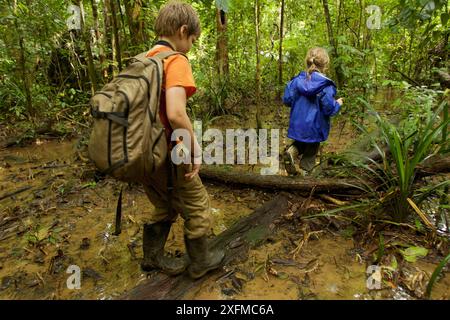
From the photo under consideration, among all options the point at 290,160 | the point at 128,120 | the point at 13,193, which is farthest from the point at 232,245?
the point at 13,193

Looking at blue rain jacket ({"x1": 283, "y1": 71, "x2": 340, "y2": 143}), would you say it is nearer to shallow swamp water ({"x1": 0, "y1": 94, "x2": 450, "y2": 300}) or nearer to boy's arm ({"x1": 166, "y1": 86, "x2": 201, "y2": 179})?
shallow swamp water ({"x1": 0, "y1": 94, "x2": 450, "y2": 300})

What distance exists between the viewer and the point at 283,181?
361cm

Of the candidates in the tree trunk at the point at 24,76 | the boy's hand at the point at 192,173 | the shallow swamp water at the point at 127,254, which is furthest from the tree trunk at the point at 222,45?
the boy's hand at the point at 192,173

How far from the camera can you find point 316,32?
8.27 meters

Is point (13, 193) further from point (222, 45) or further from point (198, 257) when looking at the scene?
point (222, 45)

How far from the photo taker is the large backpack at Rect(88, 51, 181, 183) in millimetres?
1880

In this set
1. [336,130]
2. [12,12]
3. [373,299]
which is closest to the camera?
[373,299]

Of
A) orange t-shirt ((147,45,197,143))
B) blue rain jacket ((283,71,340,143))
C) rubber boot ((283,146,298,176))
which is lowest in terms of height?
rubber boot ((283,146,298,176))

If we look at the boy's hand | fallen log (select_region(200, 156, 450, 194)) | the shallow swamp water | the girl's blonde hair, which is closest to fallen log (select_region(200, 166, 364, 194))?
fallen log (select_region(200, 156, 450, 194))

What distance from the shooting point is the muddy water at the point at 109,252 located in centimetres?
239

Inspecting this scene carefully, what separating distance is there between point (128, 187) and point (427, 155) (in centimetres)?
336
